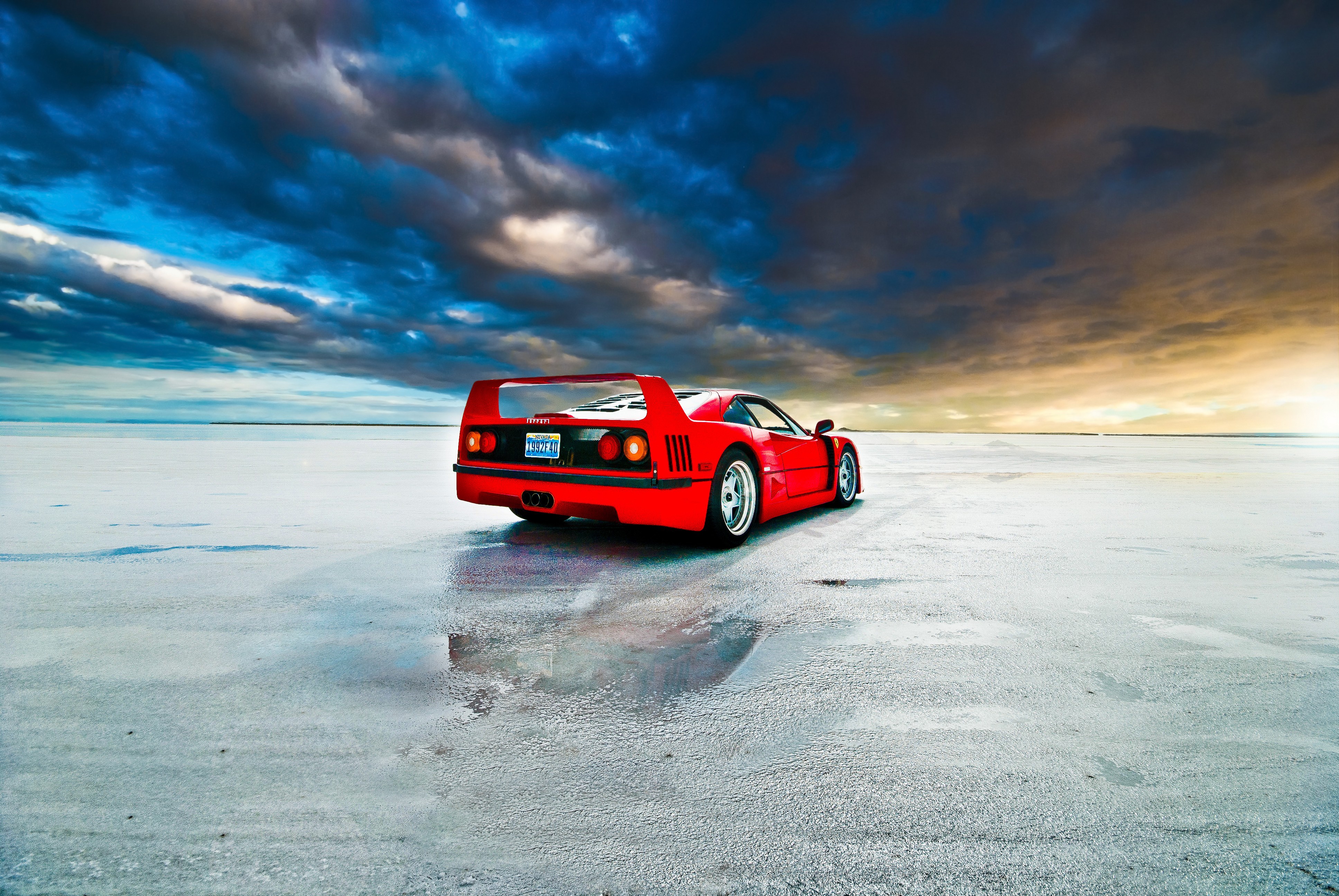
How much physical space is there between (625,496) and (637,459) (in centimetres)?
28

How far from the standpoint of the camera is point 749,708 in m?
2.24

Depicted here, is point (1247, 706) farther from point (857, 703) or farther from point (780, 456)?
point (780, 456)

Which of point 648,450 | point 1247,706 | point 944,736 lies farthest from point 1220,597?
point 648,450

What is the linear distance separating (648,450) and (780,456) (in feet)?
5.45

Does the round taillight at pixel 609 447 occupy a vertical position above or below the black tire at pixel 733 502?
above

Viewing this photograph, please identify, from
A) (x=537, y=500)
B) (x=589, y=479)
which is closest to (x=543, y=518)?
(x=537, y=500)

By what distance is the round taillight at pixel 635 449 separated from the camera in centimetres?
479

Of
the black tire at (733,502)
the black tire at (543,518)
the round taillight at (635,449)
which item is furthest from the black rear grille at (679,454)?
the black tire at (543,518)

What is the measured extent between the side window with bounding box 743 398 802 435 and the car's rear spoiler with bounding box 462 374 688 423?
1.28m

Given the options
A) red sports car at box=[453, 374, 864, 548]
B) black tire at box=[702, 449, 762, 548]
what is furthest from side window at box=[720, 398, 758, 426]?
black tire at box=[702, 449, 762, 548]

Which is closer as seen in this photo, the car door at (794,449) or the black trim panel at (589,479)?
the black trim panel at (589,479)

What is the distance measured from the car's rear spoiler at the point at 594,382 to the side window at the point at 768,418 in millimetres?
1284

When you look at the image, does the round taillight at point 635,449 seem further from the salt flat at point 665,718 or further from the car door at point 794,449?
the car door at point 794,449

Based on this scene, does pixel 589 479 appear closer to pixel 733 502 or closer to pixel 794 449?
pixel 733 502
